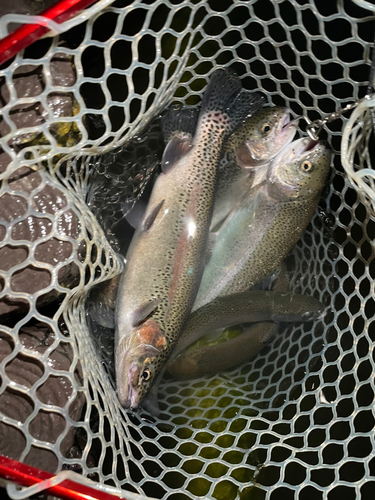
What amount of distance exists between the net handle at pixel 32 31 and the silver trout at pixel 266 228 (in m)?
1.50

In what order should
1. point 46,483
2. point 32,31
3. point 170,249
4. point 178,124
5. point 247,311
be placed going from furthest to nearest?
point 178,124, point 247,311, point 170,249, point 32,31, point 46,483

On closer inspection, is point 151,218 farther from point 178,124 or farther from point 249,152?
point 249,152

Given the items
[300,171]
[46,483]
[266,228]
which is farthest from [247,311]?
[46,483]

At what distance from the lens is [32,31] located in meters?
1.47

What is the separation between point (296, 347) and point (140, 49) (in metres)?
2.17

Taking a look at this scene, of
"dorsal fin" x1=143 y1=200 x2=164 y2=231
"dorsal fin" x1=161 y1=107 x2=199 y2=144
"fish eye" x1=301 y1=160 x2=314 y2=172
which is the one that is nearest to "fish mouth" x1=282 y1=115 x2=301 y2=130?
"fish eye" x1=301 y1=160 x2=314 y2=172

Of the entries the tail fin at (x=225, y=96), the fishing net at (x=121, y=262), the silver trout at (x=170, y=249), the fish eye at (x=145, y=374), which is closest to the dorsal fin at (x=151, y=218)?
the silver trout at (x=170, y=249)

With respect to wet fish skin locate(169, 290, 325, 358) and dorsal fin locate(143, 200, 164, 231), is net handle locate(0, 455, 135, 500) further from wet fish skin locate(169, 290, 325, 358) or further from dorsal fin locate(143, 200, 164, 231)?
dorsal fin locate(143, 200, 164, 231)

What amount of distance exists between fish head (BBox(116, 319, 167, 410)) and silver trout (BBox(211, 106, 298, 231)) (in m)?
Answer: 0.84

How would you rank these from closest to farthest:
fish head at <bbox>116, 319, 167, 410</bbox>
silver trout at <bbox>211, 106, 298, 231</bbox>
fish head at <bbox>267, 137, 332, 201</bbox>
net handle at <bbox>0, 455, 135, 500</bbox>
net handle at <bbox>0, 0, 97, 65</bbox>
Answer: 1. net handle at <bbox>0, 455, 135, 500</bbox>
2. net handle at <bbox>0, 0, 97, 65</bbox>
3. fish head at <bbox>116, 319, 167, 410</bbox>
4. fish head at <bbox>267, 137, 332, 201</bbox>
5. silver trout at <bbox>211, 106, 298, 231</bbox>

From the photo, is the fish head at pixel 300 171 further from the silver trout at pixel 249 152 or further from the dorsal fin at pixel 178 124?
the dorsal fin at pixel 178 124

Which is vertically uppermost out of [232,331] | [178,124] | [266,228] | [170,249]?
[178,124]

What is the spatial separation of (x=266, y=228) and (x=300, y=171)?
40 cm

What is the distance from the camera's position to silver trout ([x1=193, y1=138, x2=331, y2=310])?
2.55m
